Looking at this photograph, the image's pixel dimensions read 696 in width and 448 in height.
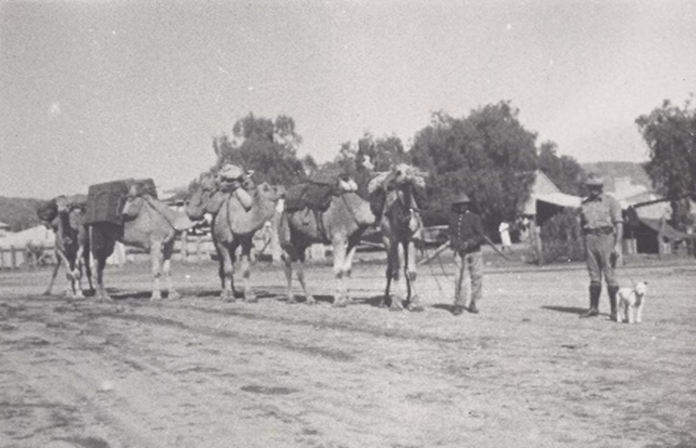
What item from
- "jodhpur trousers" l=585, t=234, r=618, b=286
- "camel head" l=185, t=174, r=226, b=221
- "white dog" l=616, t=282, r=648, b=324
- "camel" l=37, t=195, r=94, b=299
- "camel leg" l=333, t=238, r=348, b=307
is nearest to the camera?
"white dog" l=616, t=282, r=648, b=324

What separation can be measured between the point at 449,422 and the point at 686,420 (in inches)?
71.8

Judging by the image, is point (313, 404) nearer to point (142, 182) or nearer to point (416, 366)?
point (416, 366)

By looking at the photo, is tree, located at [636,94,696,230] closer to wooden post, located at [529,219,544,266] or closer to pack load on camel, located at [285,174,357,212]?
wooden post, located at [529,219,544,266]

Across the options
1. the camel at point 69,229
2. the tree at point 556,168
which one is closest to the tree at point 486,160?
the tree at point 556,168

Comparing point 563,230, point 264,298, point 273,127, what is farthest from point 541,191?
point 264,298

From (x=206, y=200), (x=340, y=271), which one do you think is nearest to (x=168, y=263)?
(x=206, y=200)

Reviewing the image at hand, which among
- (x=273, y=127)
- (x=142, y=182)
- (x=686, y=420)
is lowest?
(x=686, y=420)

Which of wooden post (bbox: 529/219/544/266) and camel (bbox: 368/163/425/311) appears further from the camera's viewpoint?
wooden post (bbox: 529/219/544/266)

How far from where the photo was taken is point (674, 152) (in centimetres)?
5609

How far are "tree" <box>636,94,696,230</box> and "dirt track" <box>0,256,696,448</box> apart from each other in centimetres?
4542

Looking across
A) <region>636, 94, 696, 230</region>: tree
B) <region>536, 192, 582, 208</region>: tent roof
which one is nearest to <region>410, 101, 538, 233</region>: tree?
<region>536, 192, 582, 208</region>: tent roof

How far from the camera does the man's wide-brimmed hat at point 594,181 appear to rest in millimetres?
12719

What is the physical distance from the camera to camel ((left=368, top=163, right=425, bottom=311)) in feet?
46.5

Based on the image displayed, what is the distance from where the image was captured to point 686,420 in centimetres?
614
